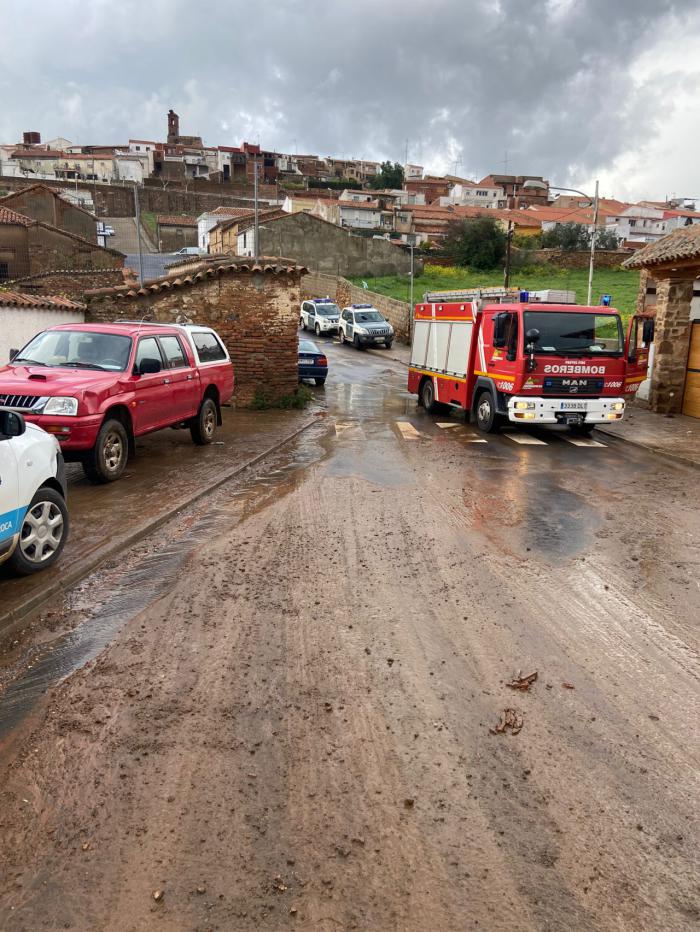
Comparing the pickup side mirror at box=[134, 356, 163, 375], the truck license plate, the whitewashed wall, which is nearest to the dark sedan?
the whitewashed wall

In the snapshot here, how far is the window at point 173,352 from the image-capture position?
10.5 meters

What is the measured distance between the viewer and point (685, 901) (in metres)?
2.67

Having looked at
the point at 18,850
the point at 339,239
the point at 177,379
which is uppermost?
the point at 339,239

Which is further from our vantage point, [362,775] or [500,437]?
[500,437]

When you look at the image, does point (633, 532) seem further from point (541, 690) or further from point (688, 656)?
point (541, 690)

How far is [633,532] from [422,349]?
11091mm

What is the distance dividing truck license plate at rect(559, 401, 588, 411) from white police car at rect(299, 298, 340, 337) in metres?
28.4

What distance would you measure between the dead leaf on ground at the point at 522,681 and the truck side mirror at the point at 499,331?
31.5ft

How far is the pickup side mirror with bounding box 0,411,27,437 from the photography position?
5055 millimetres

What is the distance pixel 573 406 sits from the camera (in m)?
13.0

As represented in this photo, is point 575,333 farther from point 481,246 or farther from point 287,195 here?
point 287,195

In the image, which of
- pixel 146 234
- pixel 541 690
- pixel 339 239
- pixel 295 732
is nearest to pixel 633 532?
pixel 541 690

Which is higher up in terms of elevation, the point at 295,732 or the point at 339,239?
the point at 339,239

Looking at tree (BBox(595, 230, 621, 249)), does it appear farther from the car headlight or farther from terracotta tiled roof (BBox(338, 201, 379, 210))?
Result: the car headlight
